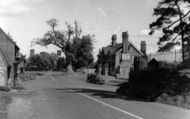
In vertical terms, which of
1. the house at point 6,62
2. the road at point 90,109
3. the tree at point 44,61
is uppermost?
the tree at point 44,61

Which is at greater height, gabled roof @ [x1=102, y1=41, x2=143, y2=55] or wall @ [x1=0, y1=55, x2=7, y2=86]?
gabled roof @ [x1=102, y1=41, x2=143, y2=55]

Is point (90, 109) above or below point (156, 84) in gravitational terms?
below

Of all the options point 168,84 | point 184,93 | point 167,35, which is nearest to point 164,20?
point 167,35

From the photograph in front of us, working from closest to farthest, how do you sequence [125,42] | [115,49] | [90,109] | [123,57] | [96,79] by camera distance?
[90,109] < [96,79] < [125,42] < [123,57] < [115,49]

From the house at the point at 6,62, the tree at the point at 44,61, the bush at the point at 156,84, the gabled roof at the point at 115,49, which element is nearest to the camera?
the bush at the point at 156,84

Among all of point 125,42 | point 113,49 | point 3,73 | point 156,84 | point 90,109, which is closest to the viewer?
point 90,109

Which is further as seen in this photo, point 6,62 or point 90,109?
point 6,62

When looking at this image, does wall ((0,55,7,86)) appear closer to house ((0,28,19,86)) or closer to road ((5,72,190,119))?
house ((0,28,19,86))

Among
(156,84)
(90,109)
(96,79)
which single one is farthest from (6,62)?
(90,109)

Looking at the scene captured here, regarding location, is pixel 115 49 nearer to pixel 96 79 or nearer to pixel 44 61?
pixel 96 79

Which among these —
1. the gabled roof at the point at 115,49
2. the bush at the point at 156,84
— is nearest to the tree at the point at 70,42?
the gabled roof at the point at 115,49

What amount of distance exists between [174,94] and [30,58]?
148 metres

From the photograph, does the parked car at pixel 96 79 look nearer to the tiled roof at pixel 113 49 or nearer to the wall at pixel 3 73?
the wall at pixel 3 73

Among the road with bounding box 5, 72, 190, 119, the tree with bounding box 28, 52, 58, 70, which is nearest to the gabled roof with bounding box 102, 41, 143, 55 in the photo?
the road with bounding box 5, 72, 190, 119
